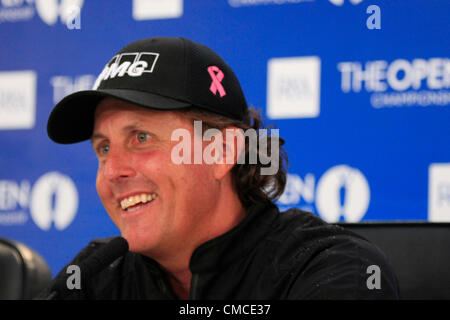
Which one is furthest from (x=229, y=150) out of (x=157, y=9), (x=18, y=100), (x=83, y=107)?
(x=18, y=100)

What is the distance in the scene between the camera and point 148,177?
46.4 inches

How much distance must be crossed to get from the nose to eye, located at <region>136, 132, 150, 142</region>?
1.6 inches

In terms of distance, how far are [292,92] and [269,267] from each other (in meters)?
0.94

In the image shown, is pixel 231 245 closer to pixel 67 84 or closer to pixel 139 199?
pixel 139 199

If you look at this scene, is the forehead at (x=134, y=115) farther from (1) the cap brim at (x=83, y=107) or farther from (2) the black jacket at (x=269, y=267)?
(2) the black jacket at (x=269, y=267)

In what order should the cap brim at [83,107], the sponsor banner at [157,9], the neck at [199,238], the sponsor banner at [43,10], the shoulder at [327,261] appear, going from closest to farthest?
1. the shoulder at [327,261]
2. the cap brim at [83,107]
3. the neck at [199,238]
4. the sponsor banner at [157,9]
5. the sponsor banner at [43,10]

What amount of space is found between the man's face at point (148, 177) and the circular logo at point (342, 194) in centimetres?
78

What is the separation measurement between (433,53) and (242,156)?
2.70 ft

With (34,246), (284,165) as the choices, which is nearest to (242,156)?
(284,165)

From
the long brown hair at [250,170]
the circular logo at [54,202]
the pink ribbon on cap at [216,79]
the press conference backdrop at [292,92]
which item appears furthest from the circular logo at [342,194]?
the circular logo at [54,202]

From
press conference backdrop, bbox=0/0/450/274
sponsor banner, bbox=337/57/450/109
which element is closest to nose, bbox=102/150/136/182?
press conference backdrop, bbox=0/0/450/274

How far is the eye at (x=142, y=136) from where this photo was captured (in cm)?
119

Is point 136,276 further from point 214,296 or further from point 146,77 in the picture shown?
point 146,77

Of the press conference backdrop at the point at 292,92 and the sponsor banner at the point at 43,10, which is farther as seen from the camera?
the sponsor banner at the point at 43,10
